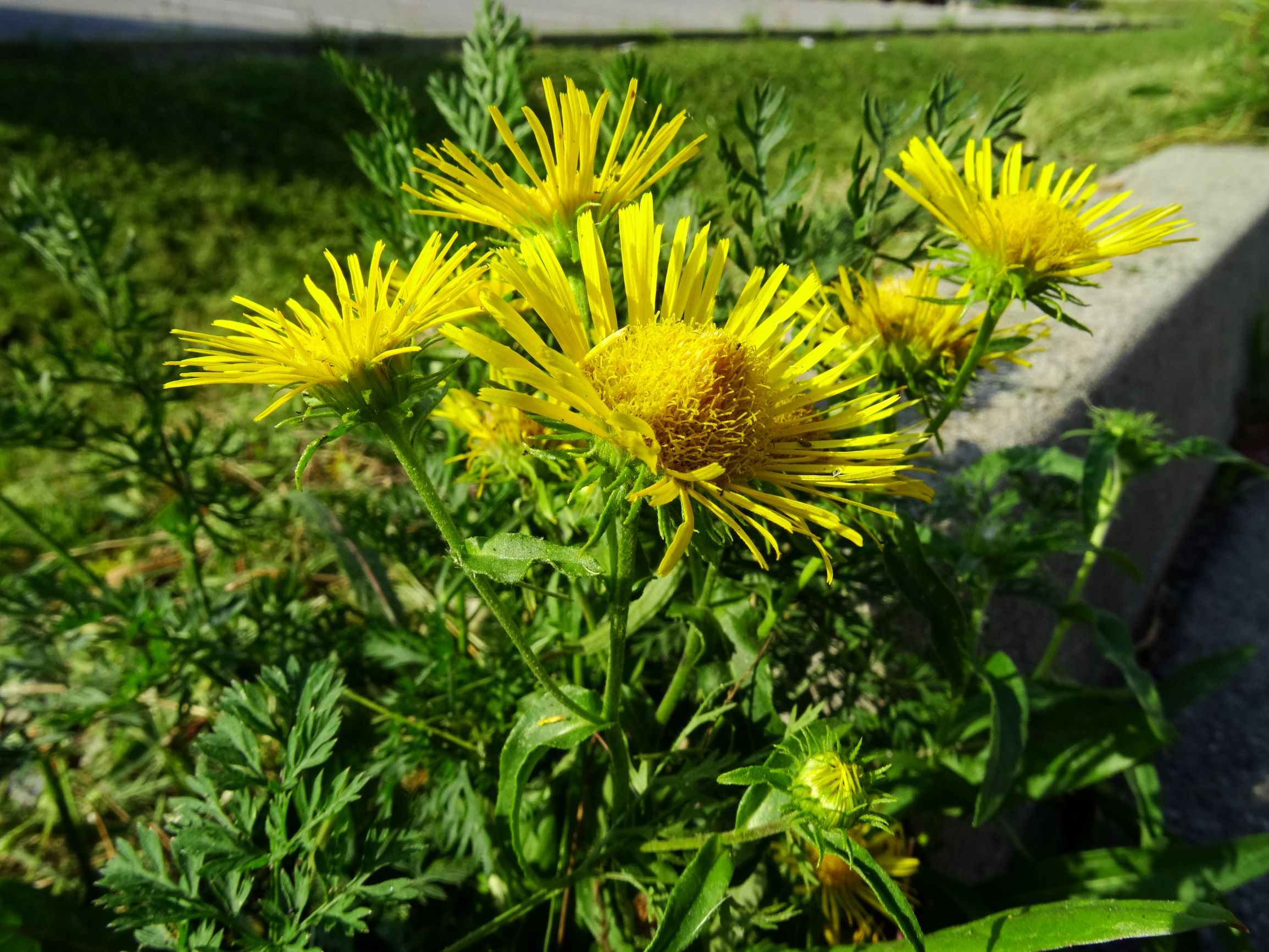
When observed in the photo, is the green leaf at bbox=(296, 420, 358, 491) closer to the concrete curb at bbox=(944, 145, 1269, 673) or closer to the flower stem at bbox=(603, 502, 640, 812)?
the flower stem at bbox=(603, 502, 640, 812)

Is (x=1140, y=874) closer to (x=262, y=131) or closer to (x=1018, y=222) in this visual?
(x=1018, y=222)

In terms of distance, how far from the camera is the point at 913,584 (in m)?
0.86

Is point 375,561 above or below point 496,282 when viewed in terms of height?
below

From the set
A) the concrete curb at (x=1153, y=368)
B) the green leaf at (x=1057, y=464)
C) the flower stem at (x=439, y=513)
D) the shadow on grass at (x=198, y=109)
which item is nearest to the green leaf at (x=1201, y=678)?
the concrete curb at (x=1153, y=368)

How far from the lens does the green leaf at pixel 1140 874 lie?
3.83 ft

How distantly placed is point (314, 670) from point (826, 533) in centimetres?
60

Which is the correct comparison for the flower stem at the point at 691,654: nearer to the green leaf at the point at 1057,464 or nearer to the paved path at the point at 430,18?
the green leaf at the point at 1057,464

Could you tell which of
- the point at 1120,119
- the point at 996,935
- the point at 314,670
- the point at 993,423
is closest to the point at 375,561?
the point at 314,670

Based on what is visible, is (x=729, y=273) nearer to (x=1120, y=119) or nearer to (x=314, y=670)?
(x=314, y=670)

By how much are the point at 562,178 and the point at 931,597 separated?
0.56 meters

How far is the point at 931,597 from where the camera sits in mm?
857

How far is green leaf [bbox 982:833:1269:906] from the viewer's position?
1.17 meters

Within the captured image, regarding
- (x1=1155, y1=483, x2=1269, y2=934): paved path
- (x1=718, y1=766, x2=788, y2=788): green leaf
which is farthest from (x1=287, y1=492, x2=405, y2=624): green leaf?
(x1=1155, y1=483, x2=1269, y2=934): paved path

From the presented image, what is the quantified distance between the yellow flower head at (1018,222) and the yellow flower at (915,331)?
56 mm
